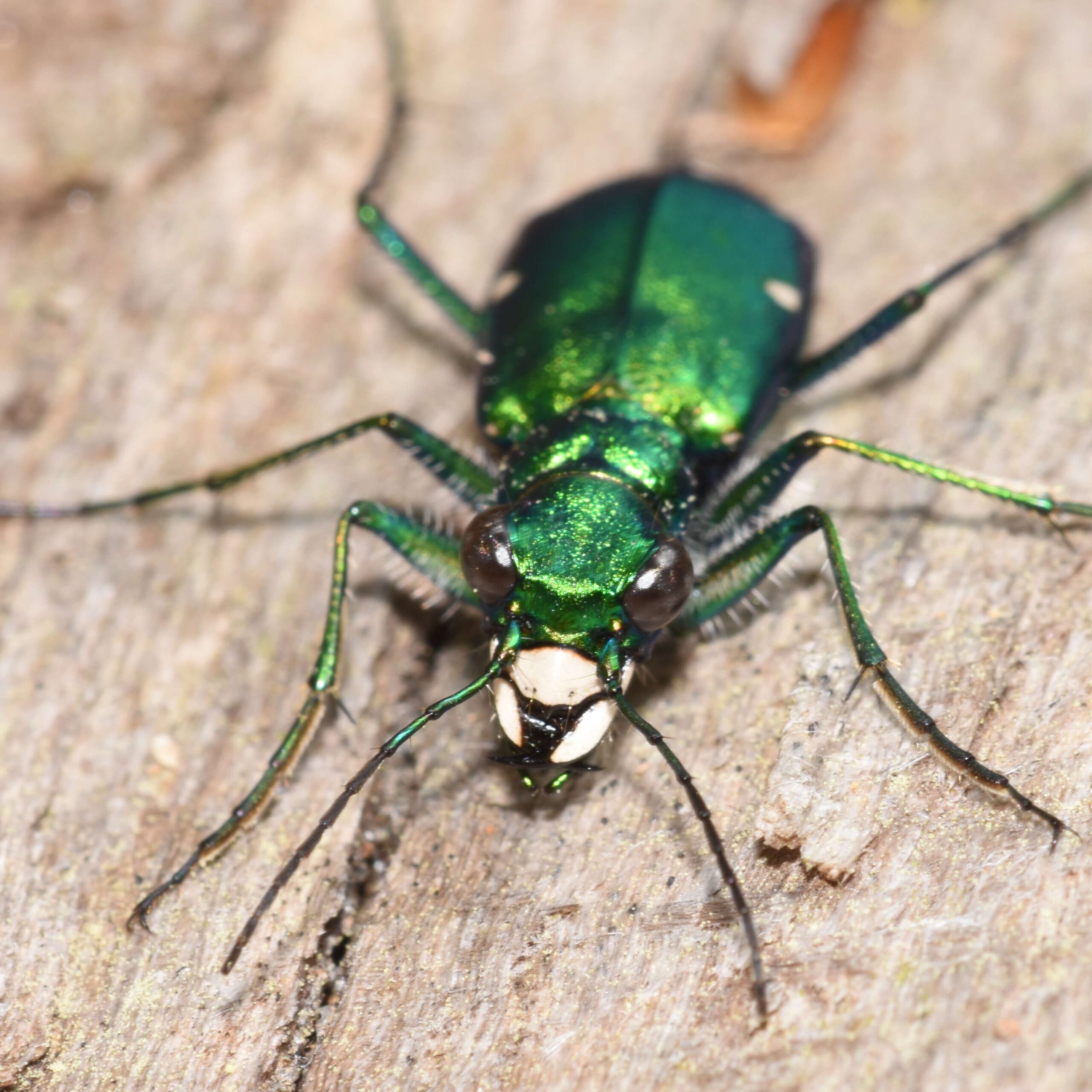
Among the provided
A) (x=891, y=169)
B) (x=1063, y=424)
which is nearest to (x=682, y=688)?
(x=1063, y=424)

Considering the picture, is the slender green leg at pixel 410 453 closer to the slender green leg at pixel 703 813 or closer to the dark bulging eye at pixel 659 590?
the dark bulging eye at pixel 659 590

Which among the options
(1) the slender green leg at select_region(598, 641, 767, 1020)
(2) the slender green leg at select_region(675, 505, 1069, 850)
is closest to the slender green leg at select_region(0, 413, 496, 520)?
(2) the slender green leg at select_region(675, 505, 1069, 850)

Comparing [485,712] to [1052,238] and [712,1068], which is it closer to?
[712,1068]

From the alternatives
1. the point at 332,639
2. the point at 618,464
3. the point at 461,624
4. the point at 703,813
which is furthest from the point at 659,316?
the point at 703,813

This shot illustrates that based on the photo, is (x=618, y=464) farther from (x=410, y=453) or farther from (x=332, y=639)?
(x=332, y=639)

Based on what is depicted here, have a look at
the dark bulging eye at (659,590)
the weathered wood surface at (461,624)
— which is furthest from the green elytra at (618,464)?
the weathered wood surface at (461,624)

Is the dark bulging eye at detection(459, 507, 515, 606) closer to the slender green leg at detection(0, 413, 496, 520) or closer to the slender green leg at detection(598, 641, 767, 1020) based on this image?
the slender green leg at detection(598, 641, 767, 1020)
